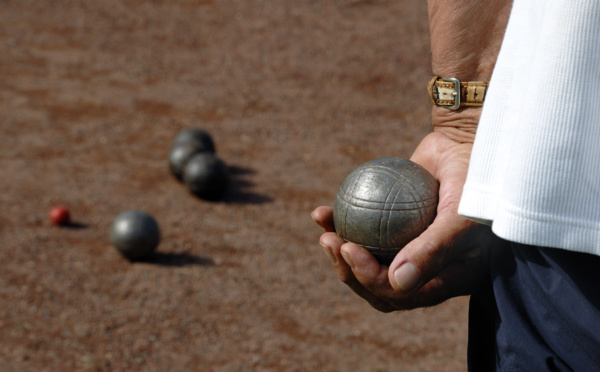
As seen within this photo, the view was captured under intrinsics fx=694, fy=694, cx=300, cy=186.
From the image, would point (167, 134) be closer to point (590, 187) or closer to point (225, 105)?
point (225, 105)

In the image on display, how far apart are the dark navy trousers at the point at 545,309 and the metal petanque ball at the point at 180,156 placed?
7.28 m

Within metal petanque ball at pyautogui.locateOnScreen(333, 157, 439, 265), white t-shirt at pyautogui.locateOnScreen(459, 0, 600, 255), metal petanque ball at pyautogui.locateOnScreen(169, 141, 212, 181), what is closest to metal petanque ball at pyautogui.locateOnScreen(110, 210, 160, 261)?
metal petanque ball at pyautogui.locateOnScreen(169, 141, 212, 181)

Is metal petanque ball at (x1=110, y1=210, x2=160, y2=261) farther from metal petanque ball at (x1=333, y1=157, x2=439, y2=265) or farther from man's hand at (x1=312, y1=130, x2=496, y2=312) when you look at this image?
man's hand at (x1=312, y1=130, x2=496, y2=312)

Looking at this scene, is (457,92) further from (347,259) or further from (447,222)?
(347,259)

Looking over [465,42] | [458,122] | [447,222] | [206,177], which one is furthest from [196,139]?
[447,222]

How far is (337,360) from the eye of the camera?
619 cm

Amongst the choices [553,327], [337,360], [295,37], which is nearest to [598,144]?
[553,327]

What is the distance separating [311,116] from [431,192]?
28.1ft

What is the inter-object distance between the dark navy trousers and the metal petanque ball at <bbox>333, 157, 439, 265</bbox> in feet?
2.31

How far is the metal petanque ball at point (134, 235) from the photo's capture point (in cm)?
740

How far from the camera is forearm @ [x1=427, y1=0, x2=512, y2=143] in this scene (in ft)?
8.98

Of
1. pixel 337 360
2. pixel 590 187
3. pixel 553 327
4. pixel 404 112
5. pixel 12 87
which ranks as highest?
pixel 590 187

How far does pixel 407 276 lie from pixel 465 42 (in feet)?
3.27

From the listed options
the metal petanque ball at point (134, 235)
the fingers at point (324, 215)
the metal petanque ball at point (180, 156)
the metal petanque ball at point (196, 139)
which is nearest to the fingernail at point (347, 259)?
the fingers at point (324, 215)
